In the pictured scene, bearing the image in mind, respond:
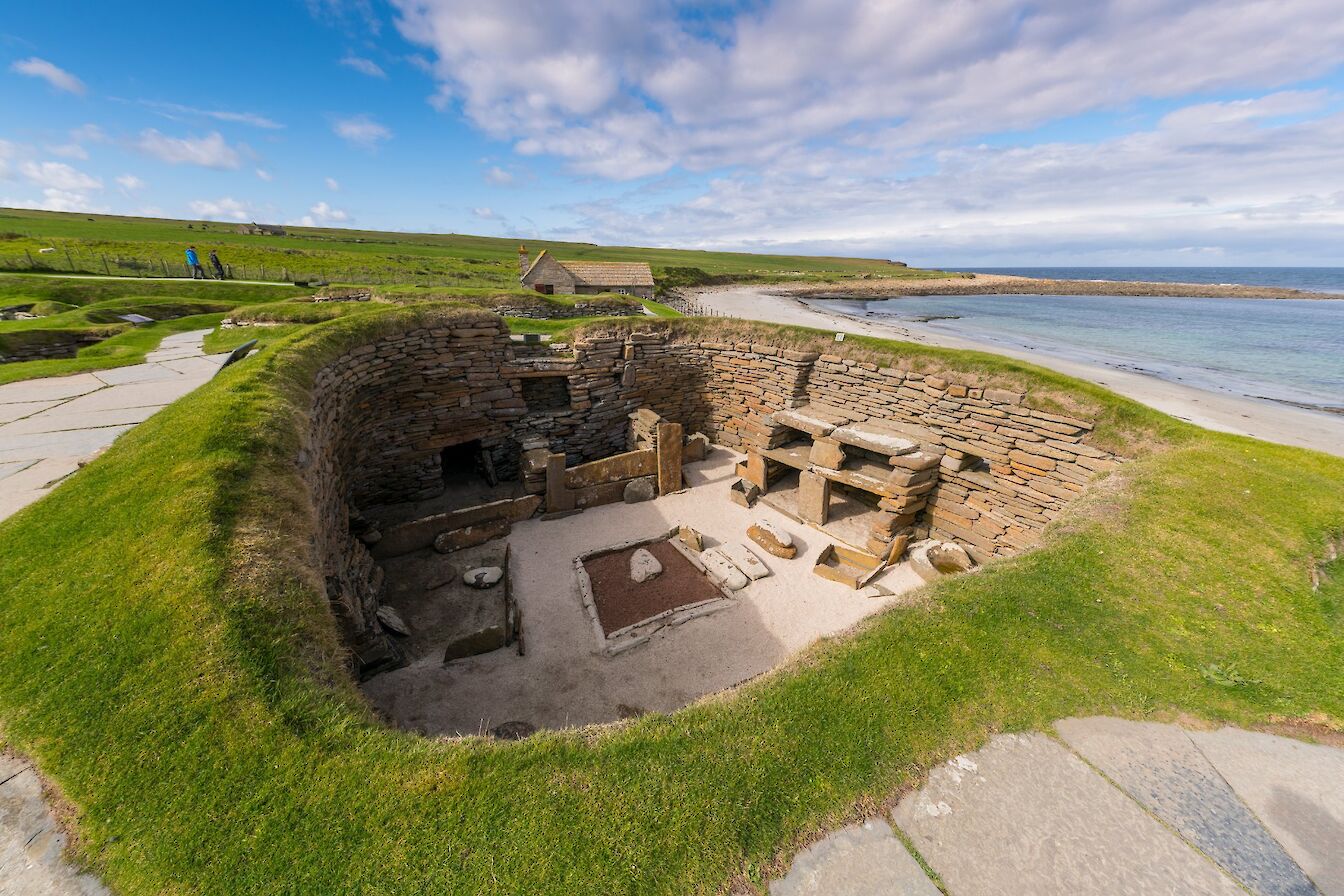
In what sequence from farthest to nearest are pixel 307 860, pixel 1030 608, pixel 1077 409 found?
pixel 1077 409 < pixel 1030 608 < pixel 307 860

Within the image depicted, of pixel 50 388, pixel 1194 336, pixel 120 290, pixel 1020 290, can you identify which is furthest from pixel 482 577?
pixel 1020 290

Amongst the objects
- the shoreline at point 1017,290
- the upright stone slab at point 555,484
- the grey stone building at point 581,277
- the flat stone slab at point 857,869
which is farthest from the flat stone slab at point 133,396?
the shoreline at point 1017,290

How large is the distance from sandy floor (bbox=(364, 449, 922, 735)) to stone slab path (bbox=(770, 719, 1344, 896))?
8.55ft

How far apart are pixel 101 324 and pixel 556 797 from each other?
66.3ft

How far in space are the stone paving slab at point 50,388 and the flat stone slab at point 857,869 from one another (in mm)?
12884

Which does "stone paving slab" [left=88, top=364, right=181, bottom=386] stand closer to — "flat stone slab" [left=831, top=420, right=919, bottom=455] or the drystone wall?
the drystone wall

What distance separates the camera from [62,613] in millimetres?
3723

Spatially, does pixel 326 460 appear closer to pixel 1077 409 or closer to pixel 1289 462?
pixel 1077 409

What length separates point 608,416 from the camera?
14656 millimetres

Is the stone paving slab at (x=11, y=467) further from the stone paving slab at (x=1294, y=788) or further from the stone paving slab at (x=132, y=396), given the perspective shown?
the stone paving slab at (x=1294, y=788)

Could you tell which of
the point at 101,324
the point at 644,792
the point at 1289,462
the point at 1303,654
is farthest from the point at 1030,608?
the point at 101,324

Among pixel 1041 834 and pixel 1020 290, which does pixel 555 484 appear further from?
pixel 1020 290

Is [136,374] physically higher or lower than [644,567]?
higher

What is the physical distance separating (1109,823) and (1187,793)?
0.77 meters
